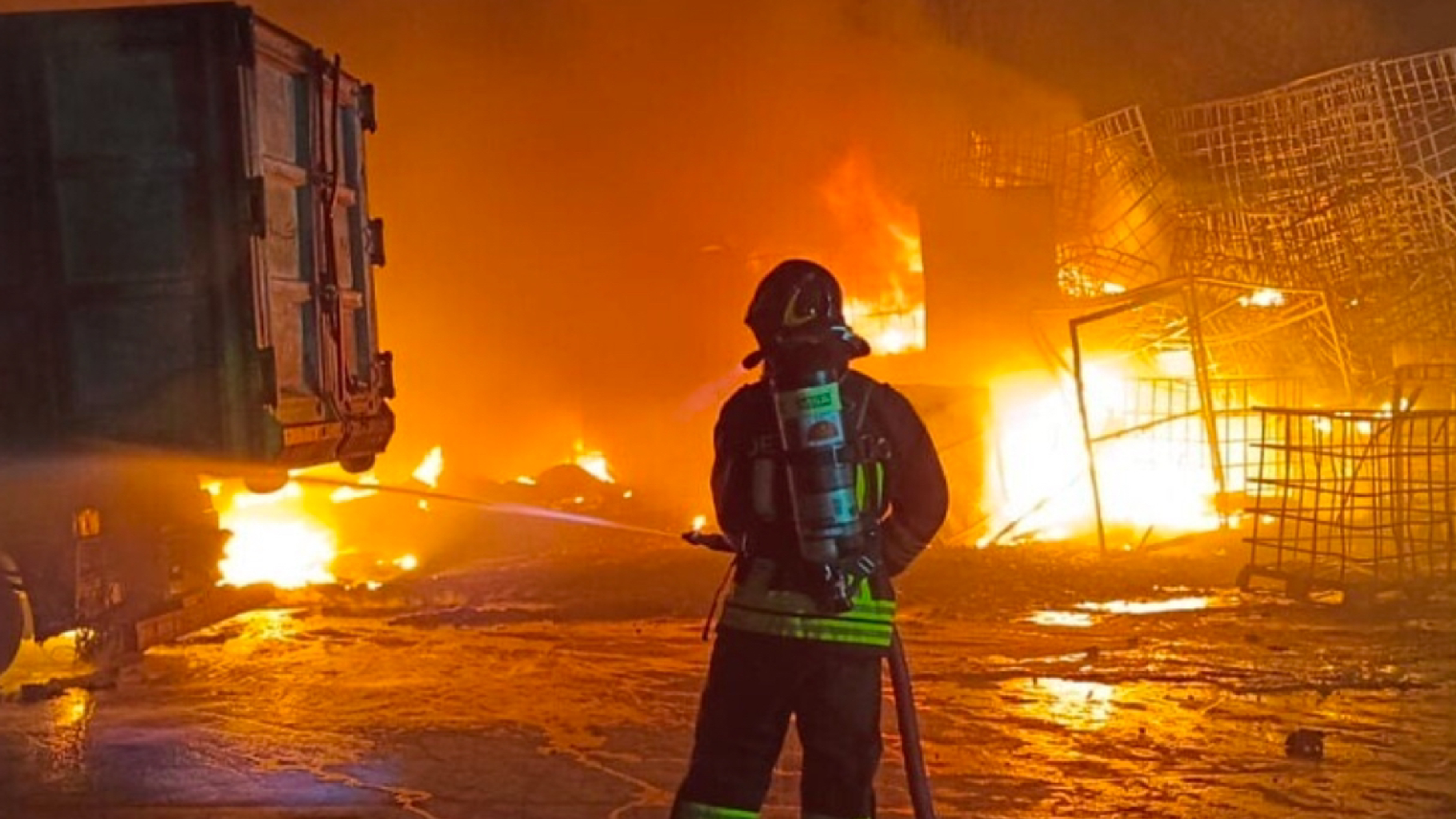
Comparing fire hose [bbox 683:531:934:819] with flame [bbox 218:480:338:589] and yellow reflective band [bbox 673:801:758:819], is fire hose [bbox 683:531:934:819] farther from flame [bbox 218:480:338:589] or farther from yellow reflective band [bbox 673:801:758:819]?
flame [bbox 218:480:338:589]

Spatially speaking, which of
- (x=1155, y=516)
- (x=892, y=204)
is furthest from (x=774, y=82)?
(x=1155, y=516)

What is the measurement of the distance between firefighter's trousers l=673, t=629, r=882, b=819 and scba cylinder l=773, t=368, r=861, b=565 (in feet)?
0.93

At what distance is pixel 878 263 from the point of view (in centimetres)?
1892

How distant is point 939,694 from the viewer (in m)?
7.84

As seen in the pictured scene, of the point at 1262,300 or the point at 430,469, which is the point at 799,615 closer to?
the point at 1262,300

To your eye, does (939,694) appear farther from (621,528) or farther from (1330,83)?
(1330,83)

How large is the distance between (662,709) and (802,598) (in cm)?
346

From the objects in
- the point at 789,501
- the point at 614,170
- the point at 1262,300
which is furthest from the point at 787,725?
the point at 614,170

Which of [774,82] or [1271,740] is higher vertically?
[774,82]

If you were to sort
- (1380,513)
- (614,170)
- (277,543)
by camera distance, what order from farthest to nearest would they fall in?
(614,170) → (277,543) → (1380,513)

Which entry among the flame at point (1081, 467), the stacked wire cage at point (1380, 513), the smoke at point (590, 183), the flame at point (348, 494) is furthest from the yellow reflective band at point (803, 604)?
the smoke at point (590, 183)

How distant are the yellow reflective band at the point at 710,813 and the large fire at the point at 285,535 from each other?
24.6 feet

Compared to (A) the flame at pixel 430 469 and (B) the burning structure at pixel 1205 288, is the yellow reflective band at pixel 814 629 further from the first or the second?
(A) the flame at pixel 430 469

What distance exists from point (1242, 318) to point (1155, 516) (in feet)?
7.11
